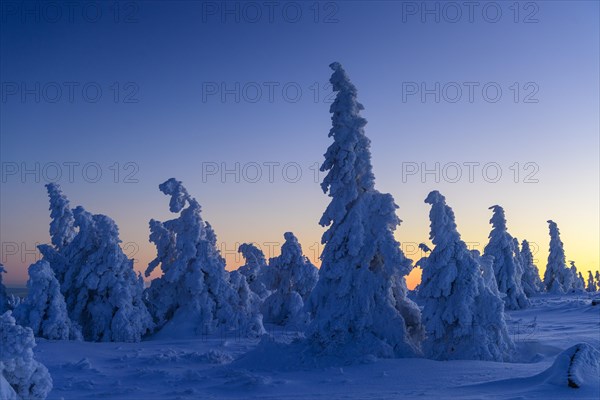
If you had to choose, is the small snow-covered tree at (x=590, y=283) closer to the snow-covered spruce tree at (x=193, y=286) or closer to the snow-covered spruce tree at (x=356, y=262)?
the snow-covered spruce tree at (x=193, y=286)

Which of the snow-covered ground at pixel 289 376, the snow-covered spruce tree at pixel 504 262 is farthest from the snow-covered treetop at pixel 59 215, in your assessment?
the snow-covered spruce tree at pixel 504 262

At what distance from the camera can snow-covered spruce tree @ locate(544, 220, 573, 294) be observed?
235ft

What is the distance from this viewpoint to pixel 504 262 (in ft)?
176

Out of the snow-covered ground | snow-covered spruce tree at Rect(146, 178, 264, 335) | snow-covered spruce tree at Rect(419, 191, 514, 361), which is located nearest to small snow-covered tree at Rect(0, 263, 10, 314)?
snow-covered spruce tree at Rect(146, 178, 264, 335)

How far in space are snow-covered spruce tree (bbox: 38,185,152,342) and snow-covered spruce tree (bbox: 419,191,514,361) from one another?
1997 centimetres

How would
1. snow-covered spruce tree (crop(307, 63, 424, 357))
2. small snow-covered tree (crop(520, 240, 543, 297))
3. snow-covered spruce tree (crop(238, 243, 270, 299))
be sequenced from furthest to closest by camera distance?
small snow-covered tree (crop(520, 240, 543, 297))
snow-covered spruce tree (crop(238, 243, 270, 299))
snow-covered spruce tree (crop(307, 63, 424, 357))

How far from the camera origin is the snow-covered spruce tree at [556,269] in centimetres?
7156

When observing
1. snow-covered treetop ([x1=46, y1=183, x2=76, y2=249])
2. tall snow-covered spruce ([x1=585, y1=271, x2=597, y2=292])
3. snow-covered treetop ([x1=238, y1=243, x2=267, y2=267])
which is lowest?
tall snow-covered spruce ([x1=585, y1=271, x2=597, y2=292])

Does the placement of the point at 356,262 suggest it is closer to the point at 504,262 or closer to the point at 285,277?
the point at 285,277

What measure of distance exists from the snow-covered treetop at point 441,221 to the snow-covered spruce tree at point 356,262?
1509 millimetres

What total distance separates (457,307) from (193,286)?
65.9 feet

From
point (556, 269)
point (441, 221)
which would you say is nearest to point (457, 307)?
point (441, 221)

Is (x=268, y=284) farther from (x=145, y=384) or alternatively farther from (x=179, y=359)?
(x=145, y=384)

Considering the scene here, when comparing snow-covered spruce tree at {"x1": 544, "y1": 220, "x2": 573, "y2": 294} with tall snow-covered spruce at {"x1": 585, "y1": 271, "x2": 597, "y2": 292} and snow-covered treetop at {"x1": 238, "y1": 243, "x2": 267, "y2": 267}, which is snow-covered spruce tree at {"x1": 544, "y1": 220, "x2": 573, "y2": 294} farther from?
snow-covered treetop at {"x1": 238, "y1": 243, "x2": 267, "y2": 267}
